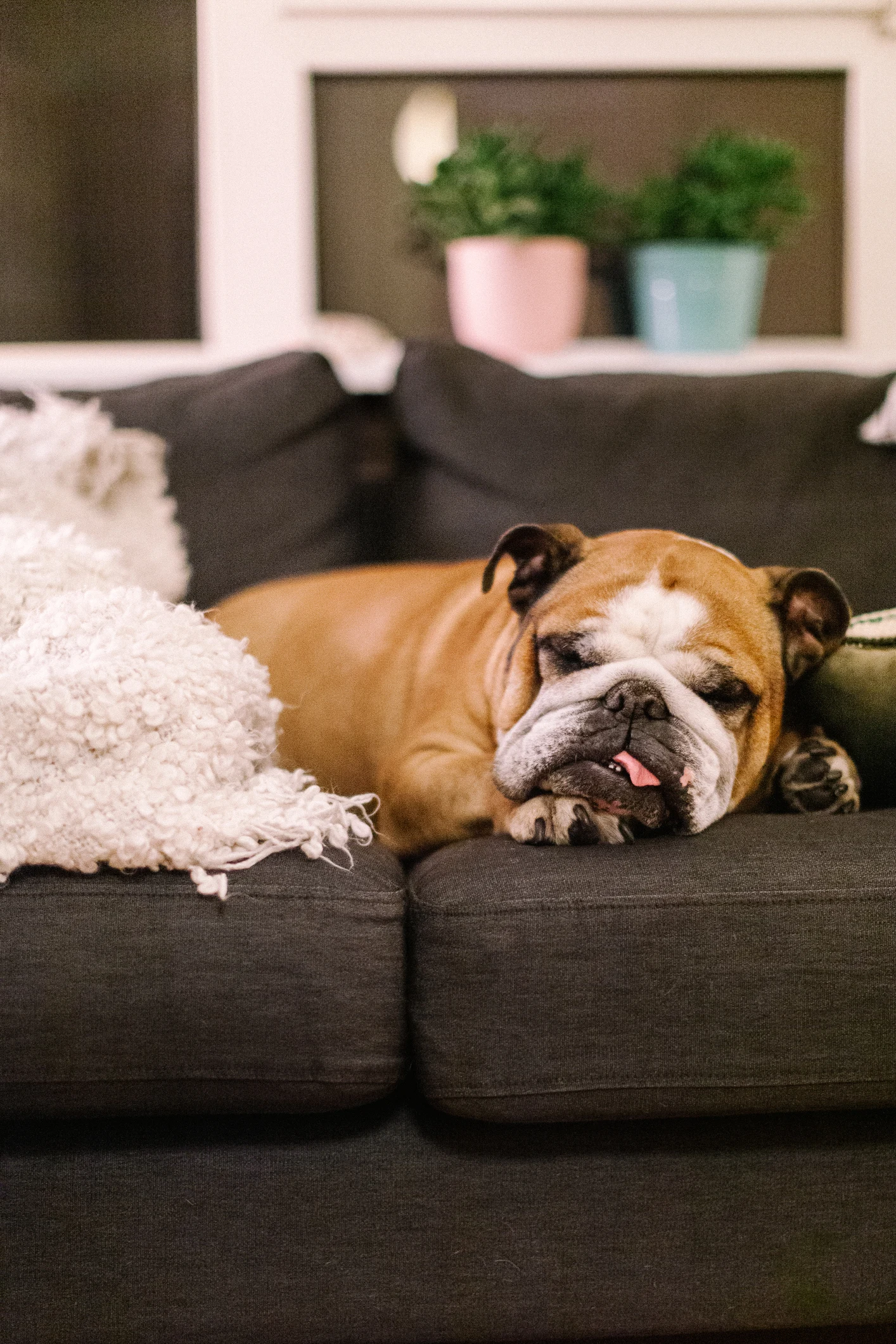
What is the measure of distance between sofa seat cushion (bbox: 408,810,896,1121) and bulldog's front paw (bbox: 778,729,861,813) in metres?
0.32

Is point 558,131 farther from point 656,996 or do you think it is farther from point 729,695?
point 656,996

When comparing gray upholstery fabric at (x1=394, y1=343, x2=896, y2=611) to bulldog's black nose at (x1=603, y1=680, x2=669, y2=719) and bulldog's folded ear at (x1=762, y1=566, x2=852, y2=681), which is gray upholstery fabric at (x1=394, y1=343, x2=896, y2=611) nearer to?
bulldog's folded ear at (x1=762, y1=566, x2=852, y2=681)

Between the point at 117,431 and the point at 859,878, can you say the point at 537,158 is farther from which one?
the point at 859,878

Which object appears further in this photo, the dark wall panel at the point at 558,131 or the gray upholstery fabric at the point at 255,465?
the dark wall panel at the point at 558,131

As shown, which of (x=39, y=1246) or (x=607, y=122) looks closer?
(x=39, y=1246)

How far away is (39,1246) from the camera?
1209 millimetres

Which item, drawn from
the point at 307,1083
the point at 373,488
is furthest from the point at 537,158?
the point at 307,1083

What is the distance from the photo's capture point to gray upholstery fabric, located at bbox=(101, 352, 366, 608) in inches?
84.4

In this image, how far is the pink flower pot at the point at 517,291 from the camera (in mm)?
2725

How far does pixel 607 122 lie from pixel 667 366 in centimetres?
73

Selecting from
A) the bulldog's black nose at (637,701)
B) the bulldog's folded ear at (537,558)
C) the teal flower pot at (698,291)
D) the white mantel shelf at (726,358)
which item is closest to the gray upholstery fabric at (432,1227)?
the bulldog's black nose at (637,701)

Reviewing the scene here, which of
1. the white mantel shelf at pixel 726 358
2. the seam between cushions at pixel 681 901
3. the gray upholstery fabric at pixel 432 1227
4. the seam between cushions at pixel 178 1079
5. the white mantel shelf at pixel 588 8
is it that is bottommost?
the gray upholstery fabric at pixel 432 1227

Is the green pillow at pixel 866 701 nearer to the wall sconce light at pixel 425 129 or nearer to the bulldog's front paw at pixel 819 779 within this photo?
the bulldog's front paw at pixel 819 779

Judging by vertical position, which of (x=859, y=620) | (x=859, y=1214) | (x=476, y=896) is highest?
(x=859, y=620)
